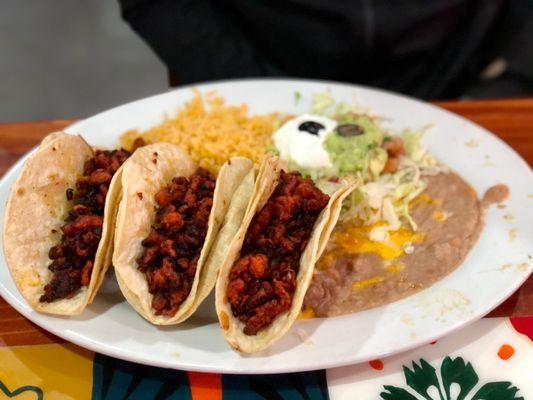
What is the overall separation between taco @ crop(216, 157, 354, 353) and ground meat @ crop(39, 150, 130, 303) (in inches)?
17.0

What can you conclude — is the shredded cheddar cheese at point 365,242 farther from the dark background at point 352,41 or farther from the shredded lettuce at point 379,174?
the dark background at point 352,41

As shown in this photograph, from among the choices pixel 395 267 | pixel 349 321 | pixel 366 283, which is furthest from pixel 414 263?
pixel 349 321

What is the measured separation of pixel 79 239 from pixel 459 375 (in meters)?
1.12

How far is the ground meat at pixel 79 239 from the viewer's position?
161 centimetres

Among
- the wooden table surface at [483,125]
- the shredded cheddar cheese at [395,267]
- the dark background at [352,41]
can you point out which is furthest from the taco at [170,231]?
the dark background at [352,41]

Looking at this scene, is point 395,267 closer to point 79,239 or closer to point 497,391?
point 497,391

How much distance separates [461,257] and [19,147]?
6.04 ft

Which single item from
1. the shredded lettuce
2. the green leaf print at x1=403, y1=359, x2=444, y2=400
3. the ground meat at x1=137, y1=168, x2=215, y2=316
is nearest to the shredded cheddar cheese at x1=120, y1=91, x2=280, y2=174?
the shredded lettuce

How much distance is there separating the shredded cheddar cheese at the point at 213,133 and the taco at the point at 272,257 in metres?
0.46

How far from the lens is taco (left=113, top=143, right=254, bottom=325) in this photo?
1557 mm

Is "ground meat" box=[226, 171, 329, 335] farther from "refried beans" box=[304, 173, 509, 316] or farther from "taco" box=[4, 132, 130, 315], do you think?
"taco" box=[4, 132, 130, 315]

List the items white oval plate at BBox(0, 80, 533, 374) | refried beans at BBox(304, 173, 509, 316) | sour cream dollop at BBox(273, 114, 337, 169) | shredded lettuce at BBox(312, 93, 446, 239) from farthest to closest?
sour cream dollop at BBox(273, 114, 337, 169), shredded lettuce at BBox(312, 93, 446, 239), refried beans at BBox(304, 173, 509, 316), white oval plate at BBox(0, 80, 533, 374)

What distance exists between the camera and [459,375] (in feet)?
5.04

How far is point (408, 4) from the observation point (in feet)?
9.59
